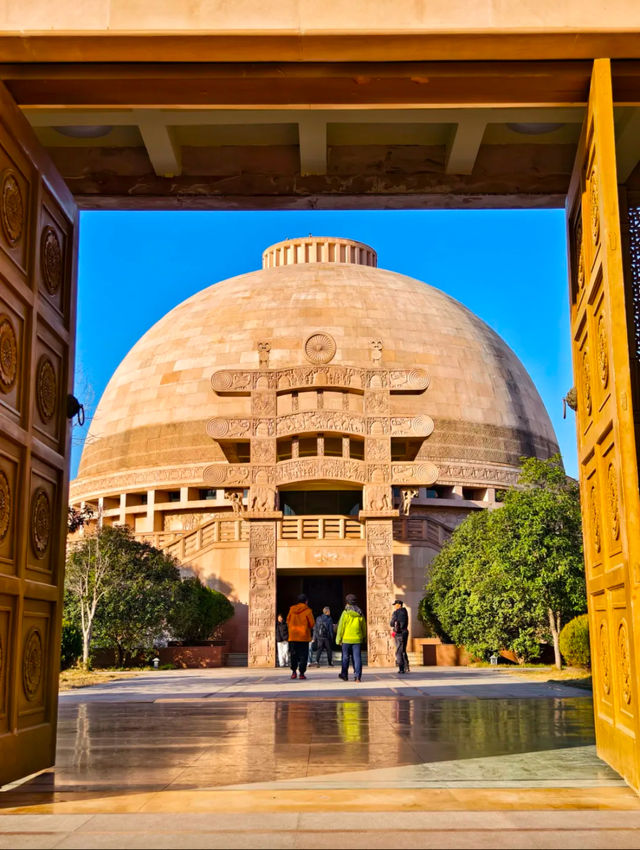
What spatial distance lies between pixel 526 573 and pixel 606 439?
49.3 ft

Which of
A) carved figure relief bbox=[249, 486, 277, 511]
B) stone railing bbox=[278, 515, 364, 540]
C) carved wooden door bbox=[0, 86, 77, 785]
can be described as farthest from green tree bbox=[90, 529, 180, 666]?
carved wooden door bbox=[0, 86, 77, 785]

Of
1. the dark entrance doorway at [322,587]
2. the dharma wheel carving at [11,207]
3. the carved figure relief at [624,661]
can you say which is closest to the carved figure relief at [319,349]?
the dark entrance doorway at [322,587]

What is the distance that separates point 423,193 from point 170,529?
105 feet

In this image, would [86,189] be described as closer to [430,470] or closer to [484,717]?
[484,717]

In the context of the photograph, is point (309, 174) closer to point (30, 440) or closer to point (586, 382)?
point (586, 382)

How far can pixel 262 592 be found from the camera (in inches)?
971

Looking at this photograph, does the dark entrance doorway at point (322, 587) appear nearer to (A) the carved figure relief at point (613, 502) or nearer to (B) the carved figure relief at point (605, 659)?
(B) the carved figure relief at point (605, 659)

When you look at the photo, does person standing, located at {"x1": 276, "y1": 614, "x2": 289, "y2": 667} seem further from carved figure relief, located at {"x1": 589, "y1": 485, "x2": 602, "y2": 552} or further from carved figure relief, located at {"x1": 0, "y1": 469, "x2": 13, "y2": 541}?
carved figure relief, located at {"x1": 0, "y1": 469, "x2": 13, "y2": 541}

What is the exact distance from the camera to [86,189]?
7.27m

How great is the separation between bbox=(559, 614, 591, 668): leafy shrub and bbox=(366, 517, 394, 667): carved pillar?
6.80 m

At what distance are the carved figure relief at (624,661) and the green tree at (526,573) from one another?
1421cm

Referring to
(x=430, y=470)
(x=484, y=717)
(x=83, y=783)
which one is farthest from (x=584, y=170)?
(x=430, y=470)

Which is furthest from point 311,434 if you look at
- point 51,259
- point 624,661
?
point 624,661

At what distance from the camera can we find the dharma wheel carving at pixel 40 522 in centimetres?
591
